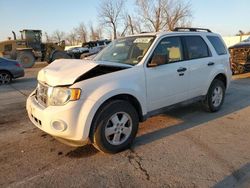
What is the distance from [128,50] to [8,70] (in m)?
8.84

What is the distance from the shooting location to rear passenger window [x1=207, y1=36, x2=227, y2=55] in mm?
5957

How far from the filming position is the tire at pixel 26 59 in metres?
20.2

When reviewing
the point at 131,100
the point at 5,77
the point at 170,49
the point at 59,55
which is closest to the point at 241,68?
the point at 170,49

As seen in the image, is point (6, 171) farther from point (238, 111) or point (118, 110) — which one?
point (238, 111)

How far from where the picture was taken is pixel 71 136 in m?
3.63

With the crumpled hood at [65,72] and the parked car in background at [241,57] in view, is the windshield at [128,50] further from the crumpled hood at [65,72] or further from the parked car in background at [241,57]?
the parked car in background at [241,57]

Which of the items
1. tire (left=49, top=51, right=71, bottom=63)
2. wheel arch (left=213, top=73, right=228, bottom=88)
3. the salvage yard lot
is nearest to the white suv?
the salvage yard lot

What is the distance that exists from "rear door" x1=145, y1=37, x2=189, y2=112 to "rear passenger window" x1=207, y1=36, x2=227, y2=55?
1269 mm

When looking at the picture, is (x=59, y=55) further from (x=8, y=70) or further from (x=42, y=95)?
(x=42, y=95)

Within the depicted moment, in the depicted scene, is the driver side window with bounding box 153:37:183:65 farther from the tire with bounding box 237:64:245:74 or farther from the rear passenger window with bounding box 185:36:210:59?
the tire with bounding box 237:64:245:74

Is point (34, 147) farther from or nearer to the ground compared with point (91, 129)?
nearer to the ground

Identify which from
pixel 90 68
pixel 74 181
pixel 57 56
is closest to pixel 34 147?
pixel 74 181

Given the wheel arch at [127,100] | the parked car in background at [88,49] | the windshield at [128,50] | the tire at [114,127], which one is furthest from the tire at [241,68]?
the parked car in background at [88,49]

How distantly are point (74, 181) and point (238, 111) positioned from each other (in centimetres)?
440
